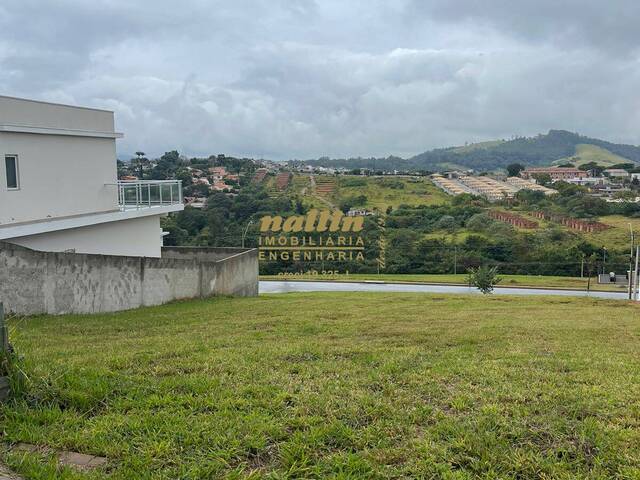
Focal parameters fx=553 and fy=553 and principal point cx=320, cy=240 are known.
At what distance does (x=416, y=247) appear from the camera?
5091 centimetres

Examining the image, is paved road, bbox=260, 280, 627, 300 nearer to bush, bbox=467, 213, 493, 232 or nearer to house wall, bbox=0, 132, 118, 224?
bush, bbox=467, 213, 493, 232

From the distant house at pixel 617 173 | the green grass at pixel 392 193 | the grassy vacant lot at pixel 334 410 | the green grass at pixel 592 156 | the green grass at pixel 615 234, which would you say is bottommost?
the green grass at pixel 615 234

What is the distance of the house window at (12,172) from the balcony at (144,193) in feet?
10.2

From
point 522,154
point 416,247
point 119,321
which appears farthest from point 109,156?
point 522,154

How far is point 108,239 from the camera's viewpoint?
14875 millimetres

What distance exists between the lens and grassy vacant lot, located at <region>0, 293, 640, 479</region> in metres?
3.05

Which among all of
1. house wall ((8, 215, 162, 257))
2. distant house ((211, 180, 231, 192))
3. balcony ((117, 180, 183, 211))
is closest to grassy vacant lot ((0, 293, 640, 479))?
house wall ((8, 215, 162, 257))

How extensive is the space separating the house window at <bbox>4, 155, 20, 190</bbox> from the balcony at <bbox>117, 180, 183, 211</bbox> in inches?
122

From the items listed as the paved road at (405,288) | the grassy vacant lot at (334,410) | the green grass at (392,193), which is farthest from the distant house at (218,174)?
the grassy vacant lot at (334,410)

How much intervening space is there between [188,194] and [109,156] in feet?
109

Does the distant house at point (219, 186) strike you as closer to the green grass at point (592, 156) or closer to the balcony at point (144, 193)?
the balcony at point (144, 193)

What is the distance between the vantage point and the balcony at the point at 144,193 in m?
15.6

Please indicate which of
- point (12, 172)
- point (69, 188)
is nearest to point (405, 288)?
point (69, 188)

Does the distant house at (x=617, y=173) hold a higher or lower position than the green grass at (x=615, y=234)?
higher
